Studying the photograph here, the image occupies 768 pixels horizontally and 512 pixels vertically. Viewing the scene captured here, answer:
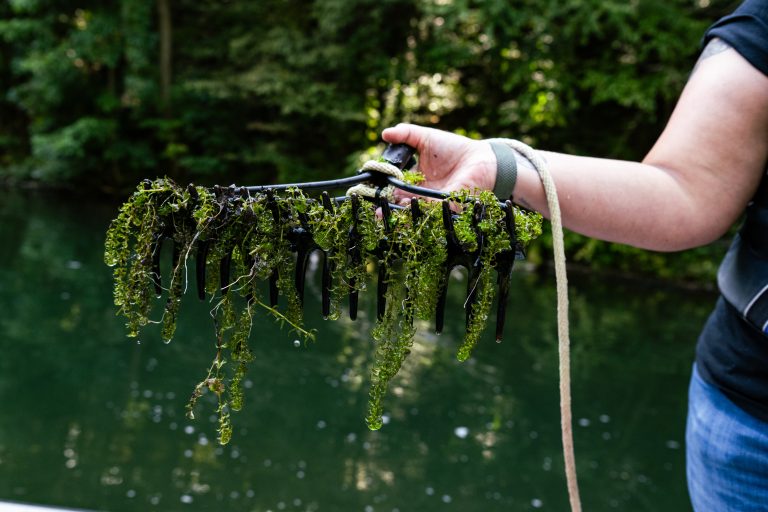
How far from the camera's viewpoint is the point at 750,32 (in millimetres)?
1047

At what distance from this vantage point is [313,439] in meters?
5.01

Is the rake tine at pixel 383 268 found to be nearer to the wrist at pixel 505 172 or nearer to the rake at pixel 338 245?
the rake at pixel 338 245

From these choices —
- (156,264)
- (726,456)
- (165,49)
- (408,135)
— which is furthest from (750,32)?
(165,49)

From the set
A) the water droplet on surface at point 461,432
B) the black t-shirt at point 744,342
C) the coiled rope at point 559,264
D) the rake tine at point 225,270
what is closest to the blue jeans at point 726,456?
the black t-shirt at point 744,342

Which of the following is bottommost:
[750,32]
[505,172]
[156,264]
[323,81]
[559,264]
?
[323,81]

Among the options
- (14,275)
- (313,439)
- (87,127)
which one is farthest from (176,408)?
(87,127)

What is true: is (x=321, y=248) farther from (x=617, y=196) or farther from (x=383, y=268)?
(x=617, y=196)

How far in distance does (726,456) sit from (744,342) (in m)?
0.18

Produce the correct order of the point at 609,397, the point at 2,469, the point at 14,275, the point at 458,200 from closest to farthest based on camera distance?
the point at 458,200 < the point at 2,469 < the point at 609,397 < the point at 14,275

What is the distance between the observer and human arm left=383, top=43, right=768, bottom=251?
3.48 feet

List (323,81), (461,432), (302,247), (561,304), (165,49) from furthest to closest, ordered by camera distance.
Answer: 1. (165,49)
2. (323,81)
3. (461,432)
4. (302,247)
5. (561,304)

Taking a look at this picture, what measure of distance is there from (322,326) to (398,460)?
2.68 metres

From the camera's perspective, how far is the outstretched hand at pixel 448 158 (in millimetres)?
1100

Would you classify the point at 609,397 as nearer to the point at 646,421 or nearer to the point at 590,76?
the point at 646,421
